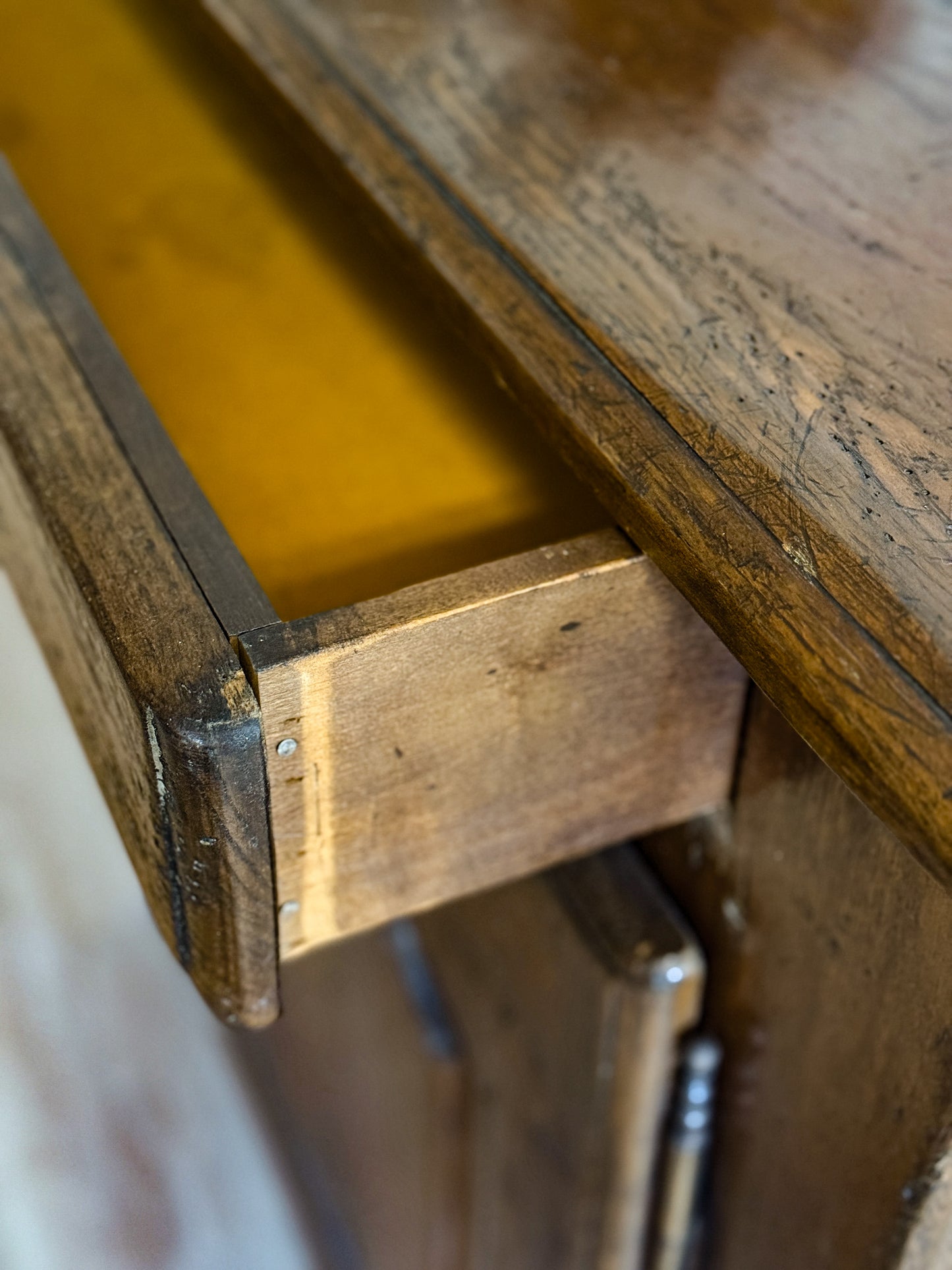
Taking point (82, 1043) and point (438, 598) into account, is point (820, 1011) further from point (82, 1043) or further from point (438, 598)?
point (82, 1043)

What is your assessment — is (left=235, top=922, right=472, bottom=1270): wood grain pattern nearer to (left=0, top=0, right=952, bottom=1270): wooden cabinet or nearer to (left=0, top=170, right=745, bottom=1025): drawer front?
(left=0, top=0, right=952, bottom=1270): wooden cabinet

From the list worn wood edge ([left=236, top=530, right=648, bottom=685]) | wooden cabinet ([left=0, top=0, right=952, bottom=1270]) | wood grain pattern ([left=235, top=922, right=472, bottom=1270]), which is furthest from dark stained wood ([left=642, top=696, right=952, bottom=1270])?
wood grain pattern ([left=235, top=922, right=472, bottom=1270])

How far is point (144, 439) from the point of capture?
1.41 ft

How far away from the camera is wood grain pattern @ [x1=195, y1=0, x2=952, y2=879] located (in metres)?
0.33

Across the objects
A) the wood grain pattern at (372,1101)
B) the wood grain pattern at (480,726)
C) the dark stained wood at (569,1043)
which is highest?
the wood grain pattern at (480,726)

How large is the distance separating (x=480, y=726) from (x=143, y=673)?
4.4 inches

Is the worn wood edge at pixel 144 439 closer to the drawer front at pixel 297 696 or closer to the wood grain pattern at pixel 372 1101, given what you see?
the drawer front at pixel 297 696

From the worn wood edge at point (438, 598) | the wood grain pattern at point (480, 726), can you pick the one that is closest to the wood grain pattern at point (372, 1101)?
the wood grain pattern at point (480, 726)

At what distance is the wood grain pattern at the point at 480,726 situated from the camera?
377 millimetres

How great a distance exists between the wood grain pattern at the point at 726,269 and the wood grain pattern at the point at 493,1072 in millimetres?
299

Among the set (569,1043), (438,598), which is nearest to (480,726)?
(438,598)

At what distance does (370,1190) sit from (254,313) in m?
0.72

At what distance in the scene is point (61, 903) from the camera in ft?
2.79

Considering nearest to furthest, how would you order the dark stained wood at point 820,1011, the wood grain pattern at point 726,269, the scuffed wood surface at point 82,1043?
the wood grain pattern at point 726,269
the dark stained wood at point 820,1011
the scuffed wood surface at point 82,1043
